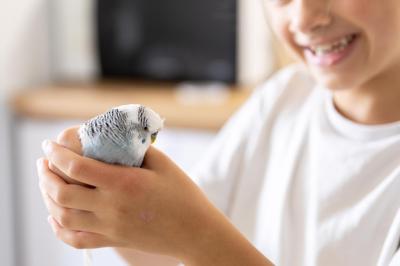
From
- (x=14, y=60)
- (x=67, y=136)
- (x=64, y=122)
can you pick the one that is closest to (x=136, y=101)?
(x=64, y=122)

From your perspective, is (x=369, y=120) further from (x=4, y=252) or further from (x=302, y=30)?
(x=4, y=252)

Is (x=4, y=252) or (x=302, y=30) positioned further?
(x=4, y=252)

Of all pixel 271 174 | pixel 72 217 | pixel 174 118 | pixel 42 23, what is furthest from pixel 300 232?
pixel 42 23

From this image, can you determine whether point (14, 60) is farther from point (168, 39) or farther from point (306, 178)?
point (306, 178)

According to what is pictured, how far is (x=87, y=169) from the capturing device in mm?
466

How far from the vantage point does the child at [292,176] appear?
490mm

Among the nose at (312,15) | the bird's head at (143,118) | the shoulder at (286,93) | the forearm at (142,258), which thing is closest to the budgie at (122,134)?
Answer: the bird's head at (143,118)

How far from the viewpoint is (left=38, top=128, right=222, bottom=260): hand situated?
47 centimetres

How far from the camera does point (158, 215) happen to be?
0.50m

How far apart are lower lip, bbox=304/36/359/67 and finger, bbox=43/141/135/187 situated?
257 millimetres

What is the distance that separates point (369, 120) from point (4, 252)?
46.2 inches

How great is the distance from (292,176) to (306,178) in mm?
16

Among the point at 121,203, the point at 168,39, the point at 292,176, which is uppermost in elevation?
the point at 121,203

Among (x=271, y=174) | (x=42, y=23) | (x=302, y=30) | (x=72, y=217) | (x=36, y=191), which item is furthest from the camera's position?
(x=42, y=23)
